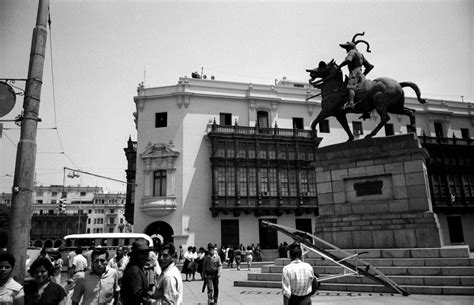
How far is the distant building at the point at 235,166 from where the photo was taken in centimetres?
2859

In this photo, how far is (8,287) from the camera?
3545mm

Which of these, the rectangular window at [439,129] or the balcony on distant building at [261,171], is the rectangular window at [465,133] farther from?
the balcony on distant building at [261,171]

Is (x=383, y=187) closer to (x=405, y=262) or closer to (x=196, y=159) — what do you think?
(x=405, y=262)

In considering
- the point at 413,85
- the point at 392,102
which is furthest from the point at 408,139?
the point at 413,85

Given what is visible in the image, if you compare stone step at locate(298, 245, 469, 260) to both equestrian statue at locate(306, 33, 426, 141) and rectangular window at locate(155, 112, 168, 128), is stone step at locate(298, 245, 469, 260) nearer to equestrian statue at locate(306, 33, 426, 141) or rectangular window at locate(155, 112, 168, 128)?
equestrian statue at locate(306, 33, 426, 141)

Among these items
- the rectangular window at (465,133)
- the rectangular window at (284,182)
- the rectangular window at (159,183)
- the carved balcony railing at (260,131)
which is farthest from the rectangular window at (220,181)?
the rectangular window at (465,133)

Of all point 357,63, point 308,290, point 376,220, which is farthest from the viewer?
point 357,63

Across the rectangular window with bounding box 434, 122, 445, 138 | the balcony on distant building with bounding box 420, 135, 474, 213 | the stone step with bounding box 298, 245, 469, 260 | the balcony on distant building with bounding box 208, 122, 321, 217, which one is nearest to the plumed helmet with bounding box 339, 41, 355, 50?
the stone step with bounding box 298, 245, 469, 260

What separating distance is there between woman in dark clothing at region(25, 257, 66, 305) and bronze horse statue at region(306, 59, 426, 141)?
35.0 feet

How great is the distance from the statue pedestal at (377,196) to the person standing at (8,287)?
9836 mm

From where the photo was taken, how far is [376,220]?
11.0m

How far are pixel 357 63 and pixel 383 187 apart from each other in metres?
4.94

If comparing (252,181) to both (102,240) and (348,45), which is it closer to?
(102,240)

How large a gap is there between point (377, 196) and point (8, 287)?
10671mm
